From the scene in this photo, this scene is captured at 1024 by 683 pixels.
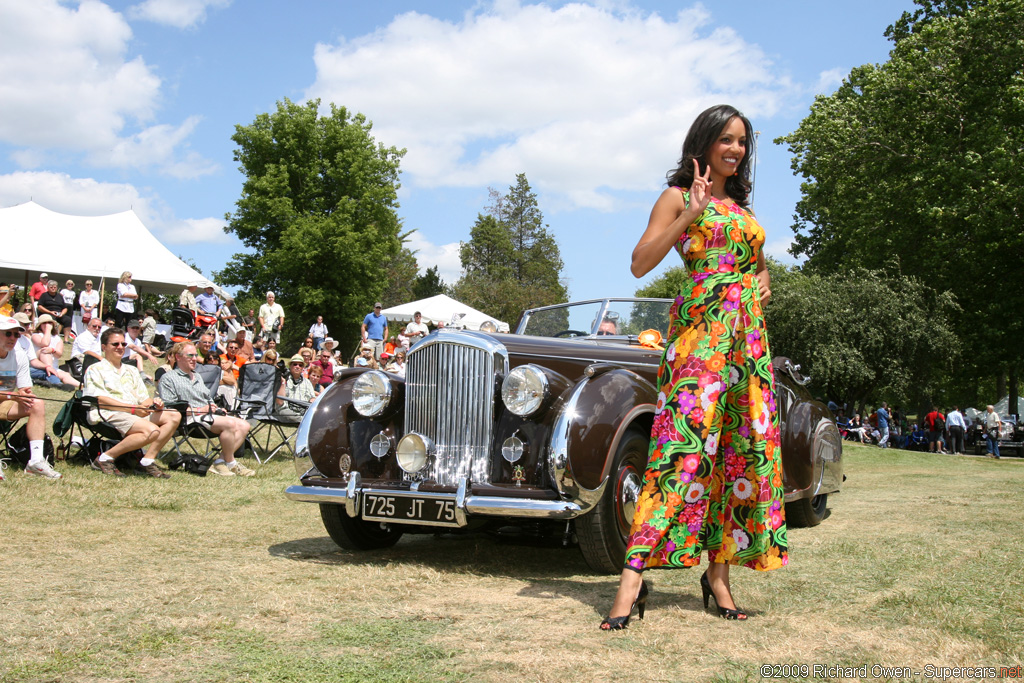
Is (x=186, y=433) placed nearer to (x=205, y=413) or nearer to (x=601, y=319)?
(x=205, y=413)

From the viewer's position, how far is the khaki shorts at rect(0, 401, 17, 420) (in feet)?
24.0

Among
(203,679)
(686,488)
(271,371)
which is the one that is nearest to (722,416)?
(686,488)

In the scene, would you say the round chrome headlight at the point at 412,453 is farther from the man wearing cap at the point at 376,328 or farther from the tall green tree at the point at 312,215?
the tall green tree at the point at 312,215

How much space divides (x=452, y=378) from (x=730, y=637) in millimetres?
2325

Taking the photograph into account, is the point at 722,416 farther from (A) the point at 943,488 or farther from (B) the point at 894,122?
(B) the point at 894,122

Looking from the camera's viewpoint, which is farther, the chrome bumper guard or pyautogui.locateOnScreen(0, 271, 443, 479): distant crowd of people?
pyautogui.locateOnScreen(0, 271, 443, 479): distant crowd of people

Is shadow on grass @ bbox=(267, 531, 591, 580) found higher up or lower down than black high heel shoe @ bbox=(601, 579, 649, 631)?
lower down

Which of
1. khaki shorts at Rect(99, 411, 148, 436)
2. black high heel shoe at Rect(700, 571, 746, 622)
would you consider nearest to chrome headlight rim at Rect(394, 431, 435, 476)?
black high heel shoe at Rect(700, 571, 746, 622)

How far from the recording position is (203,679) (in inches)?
107

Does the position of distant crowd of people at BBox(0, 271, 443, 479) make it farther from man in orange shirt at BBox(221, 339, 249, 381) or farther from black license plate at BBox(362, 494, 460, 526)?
black license plate at BBox(362, 494, 460, 526)

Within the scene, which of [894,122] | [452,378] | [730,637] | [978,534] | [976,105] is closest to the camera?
[730,637]

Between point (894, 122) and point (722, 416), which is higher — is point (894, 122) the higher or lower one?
the higher one

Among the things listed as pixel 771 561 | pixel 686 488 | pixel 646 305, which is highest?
pixel 646 305

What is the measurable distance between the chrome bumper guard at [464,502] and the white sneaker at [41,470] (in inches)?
143
